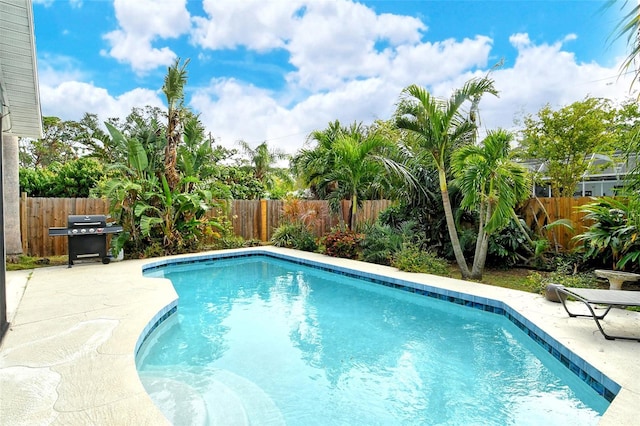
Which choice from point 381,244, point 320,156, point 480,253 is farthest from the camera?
point 320,156

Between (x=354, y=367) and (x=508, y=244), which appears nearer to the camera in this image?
(x=354, y=367)

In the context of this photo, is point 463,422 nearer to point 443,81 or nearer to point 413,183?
point 413,183

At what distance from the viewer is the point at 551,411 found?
2924 mm

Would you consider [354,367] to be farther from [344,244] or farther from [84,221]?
[84,221]

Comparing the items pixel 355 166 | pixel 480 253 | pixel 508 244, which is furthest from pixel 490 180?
pixel 355 166

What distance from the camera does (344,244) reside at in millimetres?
9805

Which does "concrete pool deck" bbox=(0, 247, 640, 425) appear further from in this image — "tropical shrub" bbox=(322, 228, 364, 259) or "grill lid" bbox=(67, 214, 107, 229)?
"tropical shrub" bbox=(322, 228, 364, 259)

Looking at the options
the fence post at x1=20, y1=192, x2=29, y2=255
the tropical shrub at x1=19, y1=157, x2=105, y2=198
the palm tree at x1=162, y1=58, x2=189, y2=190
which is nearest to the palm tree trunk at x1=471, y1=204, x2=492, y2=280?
the palm tree at x1=162, y1=58, x2=189, y2=190

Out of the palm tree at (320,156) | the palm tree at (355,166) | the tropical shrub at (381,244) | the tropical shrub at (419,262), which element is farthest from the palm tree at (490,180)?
the palm tree at (320,156)

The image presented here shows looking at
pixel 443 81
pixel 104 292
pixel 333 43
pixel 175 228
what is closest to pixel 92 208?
pixel 175 228

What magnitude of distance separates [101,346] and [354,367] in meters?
2.56

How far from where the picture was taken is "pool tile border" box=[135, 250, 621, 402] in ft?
10.3

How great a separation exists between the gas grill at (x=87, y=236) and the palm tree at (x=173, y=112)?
231cm

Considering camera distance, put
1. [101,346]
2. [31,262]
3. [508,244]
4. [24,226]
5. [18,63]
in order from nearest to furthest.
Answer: [101,346] < [18,63] < [508,244] < [31,262] < [24,226]
